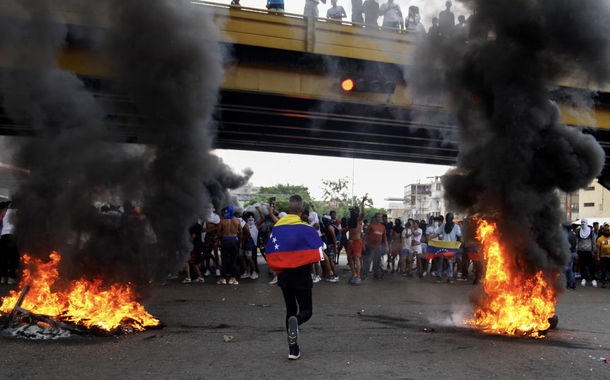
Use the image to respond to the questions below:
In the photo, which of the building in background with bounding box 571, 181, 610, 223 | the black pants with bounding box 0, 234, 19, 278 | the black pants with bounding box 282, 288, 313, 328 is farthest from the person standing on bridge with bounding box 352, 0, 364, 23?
the building in background with bounding box 571, 181, 610, 223

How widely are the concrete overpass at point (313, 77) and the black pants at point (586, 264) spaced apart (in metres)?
3.42

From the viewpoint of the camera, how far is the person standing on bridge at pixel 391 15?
10445mm

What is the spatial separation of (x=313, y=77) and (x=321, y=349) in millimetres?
8290

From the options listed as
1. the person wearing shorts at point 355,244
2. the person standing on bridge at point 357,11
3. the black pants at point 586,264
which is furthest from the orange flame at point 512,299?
the black pants at point 586,264

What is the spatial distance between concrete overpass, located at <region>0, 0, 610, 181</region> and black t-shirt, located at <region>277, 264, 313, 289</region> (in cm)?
533

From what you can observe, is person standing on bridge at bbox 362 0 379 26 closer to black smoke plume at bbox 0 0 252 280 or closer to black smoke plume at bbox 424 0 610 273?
black smoke plume at bbox 424 0 610 273

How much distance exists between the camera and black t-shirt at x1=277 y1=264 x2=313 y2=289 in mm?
4844

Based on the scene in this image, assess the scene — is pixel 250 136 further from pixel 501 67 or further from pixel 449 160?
pixel 501 67

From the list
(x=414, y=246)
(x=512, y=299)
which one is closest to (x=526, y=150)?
(x=512, y=299)

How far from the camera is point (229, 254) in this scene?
10375 mm

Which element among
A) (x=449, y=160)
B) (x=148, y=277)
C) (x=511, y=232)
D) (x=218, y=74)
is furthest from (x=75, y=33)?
(x=449, y=160)

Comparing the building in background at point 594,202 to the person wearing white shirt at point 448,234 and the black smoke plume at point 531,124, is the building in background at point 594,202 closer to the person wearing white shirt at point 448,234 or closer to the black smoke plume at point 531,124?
the person wearing white shirt at point 448,234

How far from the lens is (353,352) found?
16.1ft

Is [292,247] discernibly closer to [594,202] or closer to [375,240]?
[375,240]
